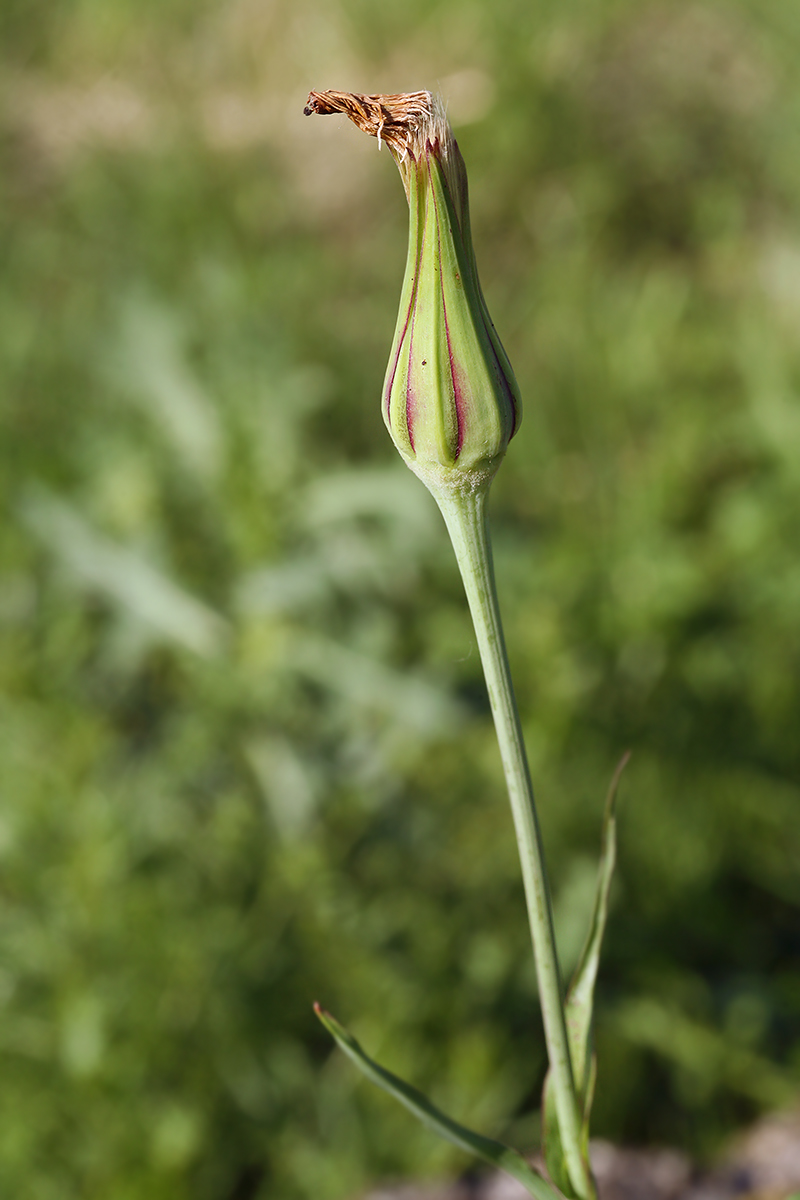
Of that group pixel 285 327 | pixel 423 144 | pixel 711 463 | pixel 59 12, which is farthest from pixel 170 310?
pixel 59 12

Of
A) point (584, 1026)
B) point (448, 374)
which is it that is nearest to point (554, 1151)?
point (584, 1026)

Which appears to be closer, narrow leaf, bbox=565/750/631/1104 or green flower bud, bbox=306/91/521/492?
green flower bud, bbox=306/91/521/492

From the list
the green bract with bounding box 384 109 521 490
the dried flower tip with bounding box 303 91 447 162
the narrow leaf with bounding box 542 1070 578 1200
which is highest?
the dried flower tip with bounding box 303 91 447 162

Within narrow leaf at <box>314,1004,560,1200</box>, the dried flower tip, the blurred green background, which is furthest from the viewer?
the blurred green background

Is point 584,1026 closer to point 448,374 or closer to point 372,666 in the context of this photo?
point 448,374

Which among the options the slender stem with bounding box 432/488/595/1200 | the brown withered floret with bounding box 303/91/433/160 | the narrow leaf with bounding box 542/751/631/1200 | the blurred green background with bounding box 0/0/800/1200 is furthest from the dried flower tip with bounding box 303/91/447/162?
the blurred green background with bounding box 0/0/800/1200

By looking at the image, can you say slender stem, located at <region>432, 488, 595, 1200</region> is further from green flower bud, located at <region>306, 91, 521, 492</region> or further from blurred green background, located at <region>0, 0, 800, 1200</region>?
blurred green background, located at <region>0, 0, 800, 1200</region>
